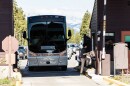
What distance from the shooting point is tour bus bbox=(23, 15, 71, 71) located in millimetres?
36438

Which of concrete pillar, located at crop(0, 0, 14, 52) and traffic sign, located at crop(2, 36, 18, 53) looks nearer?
traffic sign, located at crop(2, 36, 18, 53)

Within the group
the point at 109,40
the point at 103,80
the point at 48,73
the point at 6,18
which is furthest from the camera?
the point at 48,73

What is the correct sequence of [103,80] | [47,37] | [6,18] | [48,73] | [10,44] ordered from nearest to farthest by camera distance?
[10,44] < [103,80] < [6,18] < [48,73] < [47,37]

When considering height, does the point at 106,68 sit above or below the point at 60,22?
below

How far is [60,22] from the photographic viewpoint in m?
36.6

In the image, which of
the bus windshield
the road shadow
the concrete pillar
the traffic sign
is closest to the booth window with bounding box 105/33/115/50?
the road shadow

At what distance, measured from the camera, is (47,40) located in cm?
3666

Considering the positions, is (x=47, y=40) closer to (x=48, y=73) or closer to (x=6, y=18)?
(x=48, y=73)

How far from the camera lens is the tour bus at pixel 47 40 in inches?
1435

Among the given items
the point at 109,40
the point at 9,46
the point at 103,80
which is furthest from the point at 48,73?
the point at 9,46

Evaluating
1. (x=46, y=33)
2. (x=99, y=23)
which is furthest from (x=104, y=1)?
(x=46, y=33)

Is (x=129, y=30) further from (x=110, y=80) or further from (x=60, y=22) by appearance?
(x=110, y=80)

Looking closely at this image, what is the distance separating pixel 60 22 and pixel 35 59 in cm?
312

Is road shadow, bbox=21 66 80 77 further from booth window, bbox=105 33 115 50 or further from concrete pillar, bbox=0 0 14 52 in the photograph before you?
concrete pillar, bbox=0 0 14 52
